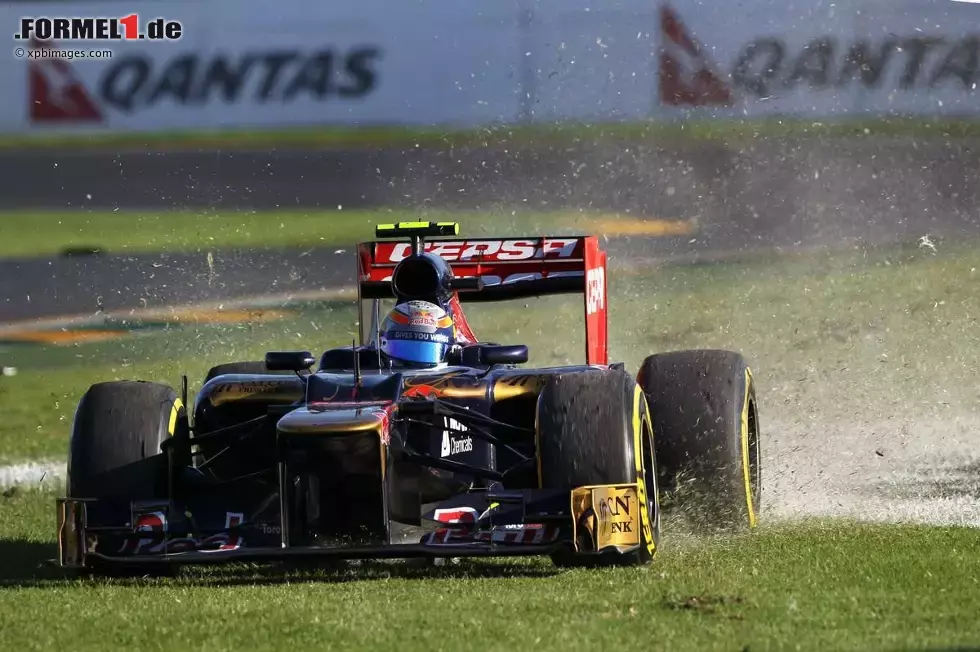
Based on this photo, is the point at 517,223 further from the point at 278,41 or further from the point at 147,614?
the point at 147,614

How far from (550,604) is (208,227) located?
15.7m

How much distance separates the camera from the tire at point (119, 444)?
8.98 m

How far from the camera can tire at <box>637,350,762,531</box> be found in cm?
1017

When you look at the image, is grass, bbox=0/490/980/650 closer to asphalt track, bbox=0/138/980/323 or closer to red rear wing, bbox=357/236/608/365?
red rear wing, bbox=357/236/608/365

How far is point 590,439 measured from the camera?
8.58m

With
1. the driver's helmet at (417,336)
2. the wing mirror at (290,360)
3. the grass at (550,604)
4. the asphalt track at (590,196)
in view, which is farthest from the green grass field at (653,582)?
the asphalt track at (590,196)

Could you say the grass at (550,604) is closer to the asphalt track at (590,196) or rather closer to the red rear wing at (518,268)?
the red rear wing at (518,268)

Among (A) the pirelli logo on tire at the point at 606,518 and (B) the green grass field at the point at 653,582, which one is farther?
(A) the pirelli logo on tire at the point at 606,518

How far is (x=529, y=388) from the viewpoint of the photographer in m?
9.36

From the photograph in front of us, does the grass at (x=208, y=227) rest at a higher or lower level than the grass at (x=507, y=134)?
lower

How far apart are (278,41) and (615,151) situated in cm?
520

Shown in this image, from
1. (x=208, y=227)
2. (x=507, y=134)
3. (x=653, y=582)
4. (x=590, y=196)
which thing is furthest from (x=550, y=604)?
(x=208, y=227)

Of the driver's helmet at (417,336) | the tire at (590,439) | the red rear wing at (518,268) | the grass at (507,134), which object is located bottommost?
the tire at (590,439)

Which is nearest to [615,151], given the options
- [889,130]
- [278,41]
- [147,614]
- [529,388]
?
[889,130]
